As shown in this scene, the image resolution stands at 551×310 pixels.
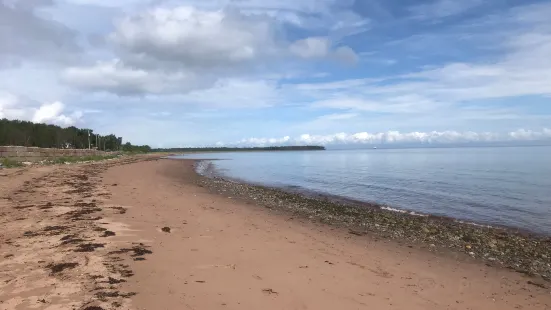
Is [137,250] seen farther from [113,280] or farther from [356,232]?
[356,232]

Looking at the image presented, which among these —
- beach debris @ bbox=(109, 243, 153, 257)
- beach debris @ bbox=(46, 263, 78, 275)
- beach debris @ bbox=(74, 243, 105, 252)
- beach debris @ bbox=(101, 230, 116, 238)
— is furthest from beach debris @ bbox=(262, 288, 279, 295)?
beach debris @ bbox=(101, 230, 116, 238)

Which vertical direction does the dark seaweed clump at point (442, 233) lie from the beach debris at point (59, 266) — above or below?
below

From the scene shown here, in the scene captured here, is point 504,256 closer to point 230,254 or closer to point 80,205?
point 230,254

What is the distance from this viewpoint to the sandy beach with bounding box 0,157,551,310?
17.6 feet

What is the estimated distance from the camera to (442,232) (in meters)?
12.5

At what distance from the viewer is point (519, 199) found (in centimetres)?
2028

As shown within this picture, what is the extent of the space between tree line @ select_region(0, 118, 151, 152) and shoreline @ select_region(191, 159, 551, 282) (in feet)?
229

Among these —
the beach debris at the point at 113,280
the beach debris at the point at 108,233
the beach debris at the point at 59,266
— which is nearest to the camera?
the beach debris at the point at 113,280

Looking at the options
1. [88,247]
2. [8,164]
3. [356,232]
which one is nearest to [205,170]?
[8,164]

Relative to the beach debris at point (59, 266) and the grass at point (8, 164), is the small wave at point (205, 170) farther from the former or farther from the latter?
the beach debris at point (59, 266)

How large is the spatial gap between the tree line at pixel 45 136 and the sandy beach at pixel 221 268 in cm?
7053

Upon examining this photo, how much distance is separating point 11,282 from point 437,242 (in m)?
10.8

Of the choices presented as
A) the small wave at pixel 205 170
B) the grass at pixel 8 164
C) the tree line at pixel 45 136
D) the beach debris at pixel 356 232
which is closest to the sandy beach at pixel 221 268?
the beach debris at pixel 356 232

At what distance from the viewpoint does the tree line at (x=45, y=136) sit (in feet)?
225
